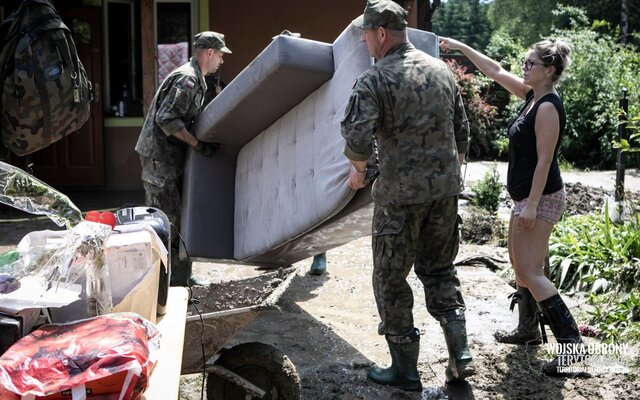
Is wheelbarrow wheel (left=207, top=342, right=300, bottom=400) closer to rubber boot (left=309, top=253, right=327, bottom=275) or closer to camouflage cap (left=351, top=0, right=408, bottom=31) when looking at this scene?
camouflage cap (left=351, top=0, right=408, bottom=31)

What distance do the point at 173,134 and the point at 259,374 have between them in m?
2.38

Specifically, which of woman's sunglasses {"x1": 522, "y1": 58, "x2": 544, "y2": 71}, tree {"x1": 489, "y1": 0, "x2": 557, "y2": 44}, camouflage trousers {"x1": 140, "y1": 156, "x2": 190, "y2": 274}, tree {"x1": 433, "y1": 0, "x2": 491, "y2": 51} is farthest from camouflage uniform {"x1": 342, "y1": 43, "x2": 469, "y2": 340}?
tree {"x1": 433, "y1": 0, "x2": 491, "y2": 51}

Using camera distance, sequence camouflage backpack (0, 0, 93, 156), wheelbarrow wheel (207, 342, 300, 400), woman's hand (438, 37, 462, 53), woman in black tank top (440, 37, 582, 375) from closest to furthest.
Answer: camouflage backpack (0, 0, 93, 156)
wheelbarrow wheel (207, 342, 300, 400)
woman in black tank top (440, 37, 582, 375)
woman's hand (438, 37, 462, 53)

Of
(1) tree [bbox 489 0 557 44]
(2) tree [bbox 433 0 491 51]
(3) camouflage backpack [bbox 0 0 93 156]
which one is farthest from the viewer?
(2) tree [bbox 433 0 491 51]

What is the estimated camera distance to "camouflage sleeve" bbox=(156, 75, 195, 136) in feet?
18.3

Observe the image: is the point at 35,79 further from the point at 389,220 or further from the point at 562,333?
the point at 562,333

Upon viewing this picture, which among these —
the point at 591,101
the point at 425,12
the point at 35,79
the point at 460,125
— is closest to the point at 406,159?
the point at 460,125

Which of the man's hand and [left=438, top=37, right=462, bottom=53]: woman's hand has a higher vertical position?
[left=438, top=37, right=462, bottom=53]: woman's hand

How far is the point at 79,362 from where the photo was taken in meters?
1.86

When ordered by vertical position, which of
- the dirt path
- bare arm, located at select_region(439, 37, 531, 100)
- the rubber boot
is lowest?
the dirt path

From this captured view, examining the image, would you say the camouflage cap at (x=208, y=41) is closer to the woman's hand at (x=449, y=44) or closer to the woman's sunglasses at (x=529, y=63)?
the woman's hand at (x=449, y=44)

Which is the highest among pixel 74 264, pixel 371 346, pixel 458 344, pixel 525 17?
pixel 525 17

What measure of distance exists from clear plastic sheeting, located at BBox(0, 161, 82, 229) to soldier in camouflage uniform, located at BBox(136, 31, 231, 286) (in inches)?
116

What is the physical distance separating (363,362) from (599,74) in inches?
535
